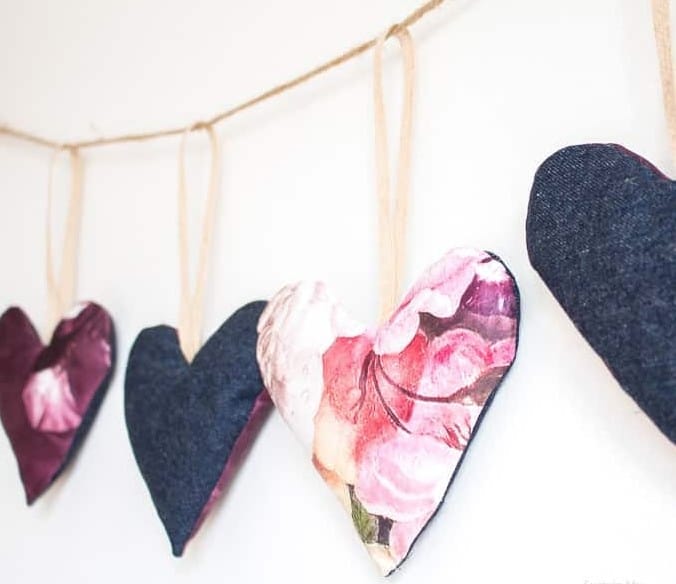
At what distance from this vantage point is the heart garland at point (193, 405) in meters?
0.56

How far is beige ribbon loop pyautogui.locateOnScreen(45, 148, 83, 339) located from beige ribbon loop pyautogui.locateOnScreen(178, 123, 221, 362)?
0.52ft

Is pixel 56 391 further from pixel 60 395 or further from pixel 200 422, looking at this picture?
pixel 200 422

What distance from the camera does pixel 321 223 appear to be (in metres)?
0.57

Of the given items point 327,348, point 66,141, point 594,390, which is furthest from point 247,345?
point 66,141

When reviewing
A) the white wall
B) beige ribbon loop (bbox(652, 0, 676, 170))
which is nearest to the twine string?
the white wall

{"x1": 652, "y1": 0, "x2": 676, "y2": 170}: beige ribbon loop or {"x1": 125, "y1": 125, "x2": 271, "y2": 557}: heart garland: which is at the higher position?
{"x1": 652, "y1": 0, "x2": 676, "y2": 170}: beige ribbon loop

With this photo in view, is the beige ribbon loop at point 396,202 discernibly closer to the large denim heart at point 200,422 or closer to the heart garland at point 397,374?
the heart garland at point 397,374

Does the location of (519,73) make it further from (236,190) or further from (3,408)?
(3,408)

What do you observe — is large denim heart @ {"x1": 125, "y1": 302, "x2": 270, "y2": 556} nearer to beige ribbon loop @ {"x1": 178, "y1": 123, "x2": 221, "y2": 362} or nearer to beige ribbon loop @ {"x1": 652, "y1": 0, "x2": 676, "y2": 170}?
beige ribbon loop @ {"x1": 178, "y1": 123, "x2": 221, "y2": 362}

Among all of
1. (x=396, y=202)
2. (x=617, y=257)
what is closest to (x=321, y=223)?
(x=396, y=202)

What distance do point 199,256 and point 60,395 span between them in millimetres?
187

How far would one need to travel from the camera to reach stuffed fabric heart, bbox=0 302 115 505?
71cm

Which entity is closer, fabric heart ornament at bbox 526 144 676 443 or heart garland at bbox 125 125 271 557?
fabric heart ornament at bbox 526 144 676 443

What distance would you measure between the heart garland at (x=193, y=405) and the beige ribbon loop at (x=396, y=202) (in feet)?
0.36
